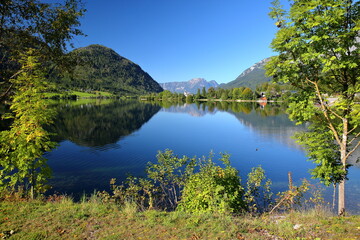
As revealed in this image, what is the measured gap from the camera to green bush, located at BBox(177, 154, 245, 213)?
12.0 metres

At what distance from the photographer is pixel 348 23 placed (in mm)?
9484

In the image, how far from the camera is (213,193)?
12.5 meters

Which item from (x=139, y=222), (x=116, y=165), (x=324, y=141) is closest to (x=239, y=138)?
(x=116, y=165)

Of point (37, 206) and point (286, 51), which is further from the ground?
point (286, 51)

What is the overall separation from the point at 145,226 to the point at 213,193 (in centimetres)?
471

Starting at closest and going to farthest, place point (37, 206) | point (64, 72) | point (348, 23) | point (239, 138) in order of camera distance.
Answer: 1. point (348, 23)
2. point (37, 206)
3. point (64, 72)
4. point (239, 138)

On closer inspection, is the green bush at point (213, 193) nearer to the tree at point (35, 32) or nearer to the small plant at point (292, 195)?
the small plant at point (292, 195)

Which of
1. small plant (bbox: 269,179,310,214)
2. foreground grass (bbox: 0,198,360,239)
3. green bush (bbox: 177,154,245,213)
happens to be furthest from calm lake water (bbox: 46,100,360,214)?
foreground grass (bbox: 0,198,360,239)

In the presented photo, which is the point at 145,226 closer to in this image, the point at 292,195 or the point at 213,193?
the point at 213,193

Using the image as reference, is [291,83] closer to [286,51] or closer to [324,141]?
[286,51]

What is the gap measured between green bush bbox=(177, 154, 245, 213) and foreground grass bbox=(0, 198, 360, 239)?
55.3 inches

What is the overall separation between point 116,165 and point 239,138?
3249 centimetres

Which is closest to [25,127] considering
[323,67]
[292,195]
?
[323,67]

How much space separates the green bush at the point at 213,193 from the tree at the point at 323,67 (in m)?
4.84
